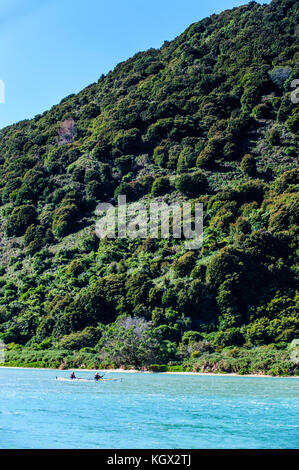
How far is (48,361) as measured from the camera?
55.3 m

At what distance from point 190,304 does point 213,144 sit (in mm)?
42003

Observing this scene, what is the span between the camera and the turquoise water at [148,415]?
59.8 feet

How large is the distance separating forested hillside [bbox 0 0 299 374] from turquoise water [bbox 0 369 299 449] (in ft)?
51.2

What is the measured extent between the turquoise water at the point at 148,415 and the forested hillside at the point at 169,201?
615 inches

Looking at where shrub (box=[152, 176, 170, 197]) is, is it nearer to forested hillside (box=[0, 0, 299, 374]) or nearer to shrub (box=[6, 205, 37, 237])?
forested hillside (box=[0, 0, 299, 374])

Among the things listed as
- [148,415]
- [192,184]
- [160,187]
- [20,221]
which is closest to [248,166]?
[192,184]

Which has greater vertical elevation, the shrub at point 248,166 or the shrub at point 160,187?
the shrub at point 248,166

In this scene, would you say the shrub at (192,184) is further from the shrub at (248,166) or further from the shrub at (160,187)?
the shrub at (248,166)

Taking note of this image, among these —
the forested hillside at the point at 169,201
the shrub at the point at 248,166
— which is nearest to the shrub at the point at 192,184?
the forested hillside at the point at 169,201

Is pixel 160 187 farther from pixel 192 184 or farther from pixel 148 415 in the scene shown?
pixel 148 415

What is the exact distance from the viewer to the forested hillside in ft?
181

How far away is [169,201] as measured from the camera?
82.6m

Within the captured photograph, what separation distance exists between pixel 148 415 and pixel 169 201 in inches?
2388

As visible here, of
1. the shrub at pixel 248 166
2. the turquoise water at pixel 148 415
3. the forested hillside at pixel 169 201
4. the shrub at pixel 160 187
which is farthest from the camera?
the shrub at pixel 160 187
